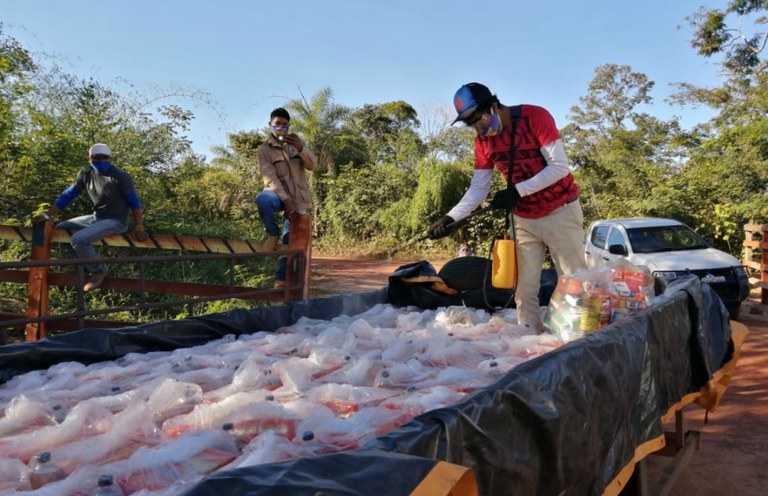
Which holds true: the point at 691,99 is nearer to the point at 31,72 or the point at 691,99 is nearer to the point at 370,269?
the point at 370,269

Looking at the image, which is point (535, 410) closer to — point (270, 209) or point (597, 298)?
point (597, 298)

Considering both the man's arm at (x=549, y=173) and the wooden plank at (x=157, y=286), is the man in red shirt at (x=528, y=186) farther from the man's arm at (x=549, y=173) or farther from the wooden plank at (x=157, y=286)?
the wooden plank at (x=157, y=286)

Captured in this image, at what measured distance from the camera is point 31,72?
11086mm

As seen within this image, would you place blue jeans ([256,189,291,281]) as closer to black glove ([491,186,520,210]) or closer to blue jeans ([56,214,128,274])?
blue jeans ([56,214,128,274])

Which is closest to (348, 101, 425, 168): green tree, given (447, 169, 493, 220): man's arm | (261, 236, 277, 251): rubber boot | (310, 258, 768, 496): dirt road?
(310, 258, 768, 496): dirt road

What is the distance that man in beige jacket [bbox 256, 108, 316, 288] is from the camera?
583 cm

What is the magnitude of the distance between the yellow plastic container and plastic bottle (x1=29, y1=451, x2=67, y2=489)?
3.01 metres

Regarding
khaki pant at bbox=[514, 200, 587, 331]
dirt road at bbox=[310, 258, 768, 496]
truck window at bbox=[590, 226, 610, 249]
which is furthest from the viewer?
truck window at bbox=[590, 226, 610, 249]

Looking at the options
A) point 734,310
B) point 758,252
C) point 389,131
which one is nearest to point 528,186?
point 734,310

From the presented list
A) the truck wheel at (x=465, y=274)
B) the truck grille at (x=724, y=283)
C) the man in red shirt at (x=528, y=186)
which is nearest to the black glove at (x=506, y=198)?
the man in red shirt at (x=528, y=186)

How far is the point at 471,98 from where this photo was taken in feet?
12.5

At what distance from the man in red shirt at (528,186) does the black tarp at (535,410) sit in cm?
80

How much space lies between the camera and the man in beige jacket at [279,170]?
5828 millimetres

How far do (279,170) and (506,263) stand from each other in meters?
2.77
